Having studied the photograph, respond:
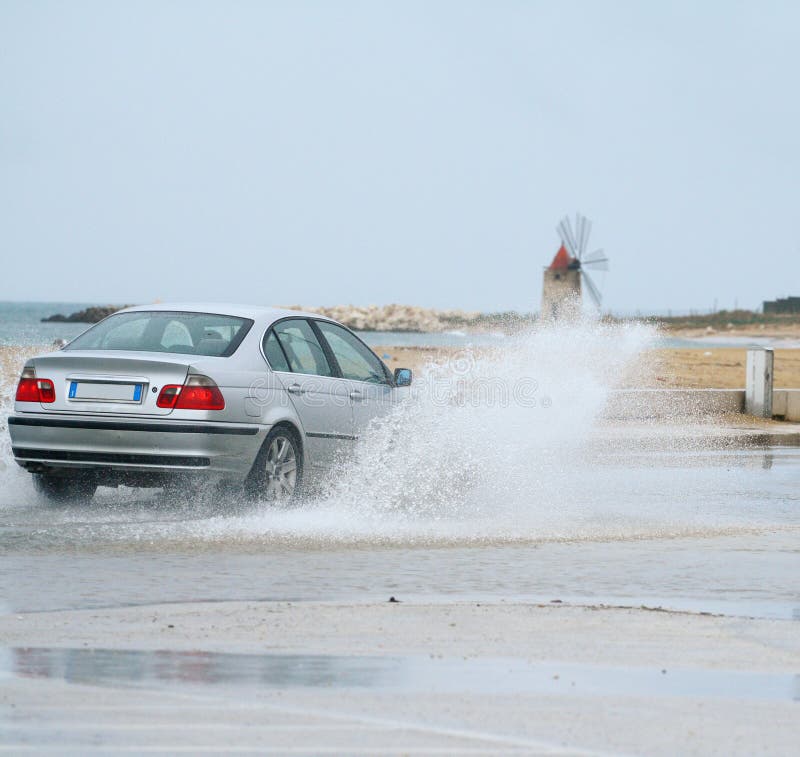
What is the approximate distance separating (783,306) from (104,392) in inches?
6576

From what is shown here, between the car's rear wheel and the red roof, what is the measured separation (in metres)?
99.7

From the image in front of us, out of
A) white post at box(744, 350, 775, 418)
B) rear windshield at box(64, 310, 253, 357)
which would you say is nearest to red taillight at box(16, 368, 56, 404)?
rear windshield at box(64, 310, 253, 357)

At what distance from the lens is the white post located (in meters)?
22.9

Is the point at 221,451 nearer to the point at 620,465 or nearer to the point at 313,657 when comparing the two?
the point at 313,657

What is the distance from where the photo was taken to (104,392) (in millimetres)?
10258

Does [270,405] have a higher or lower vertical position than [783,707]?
higher

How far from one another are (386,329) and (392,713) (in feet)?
540

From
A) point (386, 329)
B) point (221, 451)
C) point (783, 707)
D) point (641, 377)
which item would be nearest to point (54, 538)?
point (221, 451)

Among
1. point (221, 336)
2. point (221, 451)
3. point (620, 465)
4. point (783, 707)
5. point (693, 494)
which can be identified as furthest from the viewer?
point (620, 465)

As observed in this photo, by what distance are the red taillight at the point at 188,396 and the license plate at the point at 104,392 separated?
0.19m

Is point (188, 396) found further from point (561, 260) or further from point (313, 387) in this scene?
point (561, 260)

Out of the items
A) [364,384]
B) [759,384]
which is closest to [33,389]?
[364,384]

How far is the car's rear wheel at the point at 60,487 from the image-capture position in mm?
10938

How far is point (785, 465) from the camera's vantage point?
16.4 metres
